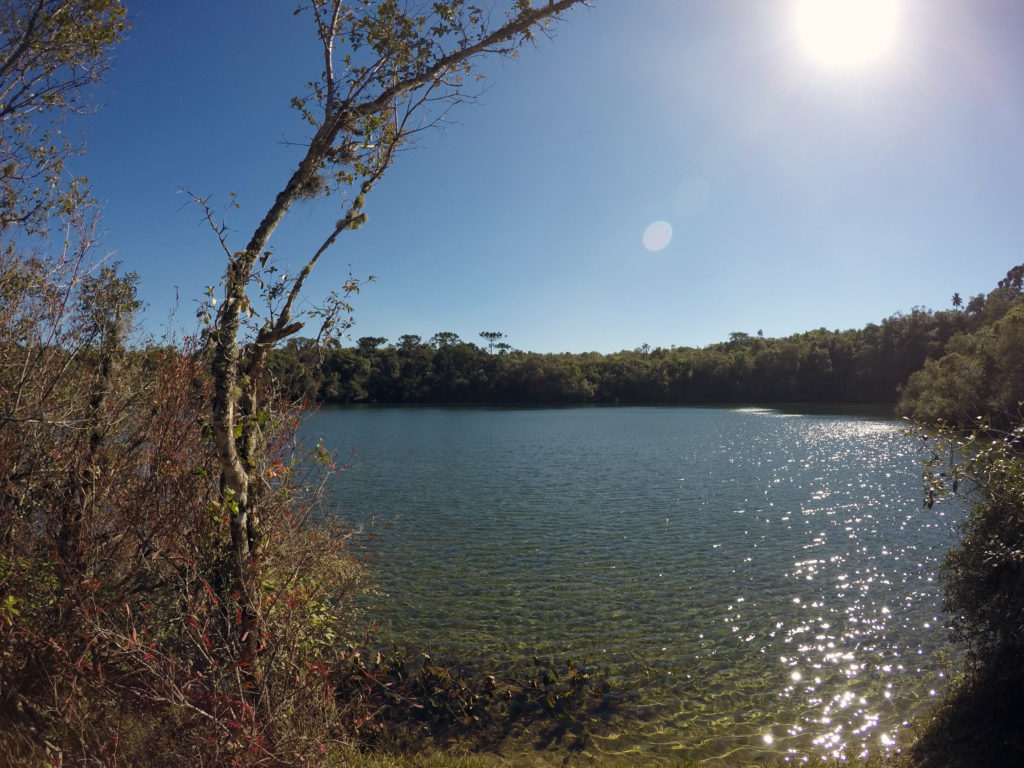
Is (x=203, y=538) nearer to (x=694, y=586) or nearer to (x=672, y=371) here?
(x=694, y=586)

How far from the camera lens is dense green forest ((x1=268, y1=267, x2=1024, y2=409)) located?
3243 inches

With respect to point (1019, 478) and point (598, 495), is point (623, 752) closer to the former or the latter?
point (1019, 478)

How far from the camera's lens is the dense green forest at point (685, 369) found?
82.4 metres

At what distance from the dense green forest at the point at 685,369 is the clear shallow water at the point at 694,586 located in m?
57.1

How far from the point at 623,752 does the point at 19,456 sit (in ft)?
25.6

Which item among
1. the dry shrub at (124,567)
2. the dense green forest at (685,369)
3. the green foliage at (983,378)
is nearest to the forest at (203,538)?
the dry shrub at (124,567)

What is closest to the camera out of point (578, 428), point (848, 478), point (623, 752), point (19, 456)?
point (19, 456)

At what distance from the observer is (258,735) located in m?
3.95

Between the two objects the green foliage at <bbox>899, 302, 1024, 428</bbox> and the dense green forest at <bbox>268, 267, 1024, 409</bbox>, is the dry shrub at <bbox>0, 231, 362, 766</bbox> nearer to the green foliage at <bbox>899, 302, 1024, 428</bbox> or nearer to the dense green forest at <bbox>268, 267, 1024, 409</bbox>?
the green foliage at <bbox>899, 302, 1024, 428</bbox>

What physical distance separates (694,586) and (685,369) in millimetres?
93035

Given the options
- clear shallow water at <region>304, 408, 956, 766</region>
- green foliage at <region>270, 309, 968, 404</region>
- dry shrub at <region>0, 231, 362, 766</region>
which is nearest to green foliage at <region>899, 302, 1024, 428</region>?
clear shallow water at <region>304, 408, 956, 766</region>

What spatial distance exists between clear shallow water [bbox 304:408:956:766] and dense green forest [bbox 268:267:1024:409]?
187ft

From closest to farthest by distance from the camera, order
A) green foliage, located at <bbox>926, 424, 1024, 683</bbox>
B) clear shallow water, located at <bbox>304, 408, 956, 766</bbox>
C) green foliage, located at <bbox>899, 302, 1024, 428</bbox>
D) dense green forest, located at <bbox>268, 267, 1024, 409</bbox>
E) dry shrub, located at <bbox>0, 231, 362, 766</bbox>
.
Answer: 1. dry shrub, located at <bbox>0, 231, 362, 766</bbox>
2. green foliage, located at <bbox>926, 424, 1024, 683</bbox>
3. clear shallow water, located at <bbox>304, 408, 956, 766</bbox>
4. green foliage, located at <bbox>899, 302, 1024, 428</bbox>
5. dense green forest, located at <bbox>268, 267, 1024, 409</bbox>

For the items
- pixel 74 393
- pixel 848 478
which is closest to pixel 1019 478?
pixel 74 393
